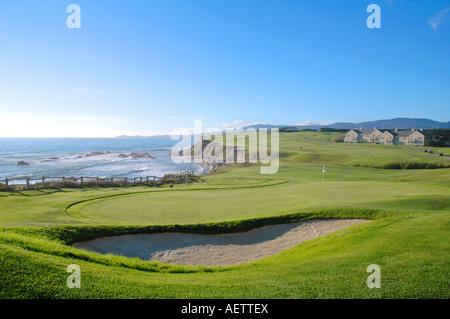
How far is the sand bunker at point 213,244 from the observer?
10641mm

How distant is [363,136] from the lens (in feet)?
352

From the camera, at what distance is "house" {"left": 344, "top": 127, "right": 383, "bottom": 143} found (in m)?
102

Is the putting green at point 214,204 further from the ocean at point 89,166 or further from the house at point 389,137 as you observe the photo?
the house at point 389,137

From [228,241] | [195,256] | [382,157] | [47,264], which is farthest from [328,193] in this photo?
[382,157]

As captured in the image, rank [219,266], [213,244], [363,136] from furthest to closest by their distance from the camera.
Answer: [363,136] < [213,244] < [219,266]

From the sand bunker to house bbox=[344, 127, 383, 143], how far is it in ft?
332

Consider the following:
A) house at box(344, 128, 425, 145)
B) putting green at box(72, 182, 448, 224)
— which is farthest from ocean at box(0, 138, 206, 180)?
house at box(344, 128, 425, 145)

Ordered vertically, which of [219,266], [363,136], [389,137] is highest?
[363,136]

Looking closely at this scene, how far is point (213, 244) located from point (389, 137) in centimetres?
10077

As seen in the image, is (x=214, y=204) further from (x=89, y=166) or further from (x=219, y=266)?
(x=89, y=166)

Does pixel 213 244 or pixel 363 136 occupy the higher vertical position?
pixel 363 136

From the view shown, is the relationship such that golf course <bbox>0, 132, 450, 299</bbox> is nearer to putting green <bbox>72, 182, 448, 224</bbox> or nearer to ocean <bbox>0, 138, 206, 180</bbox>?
putting green <bbox>72, 182, 448, 224</bbox>

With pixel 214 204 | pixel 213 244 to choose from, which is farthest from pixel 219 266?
pixel 214 204
